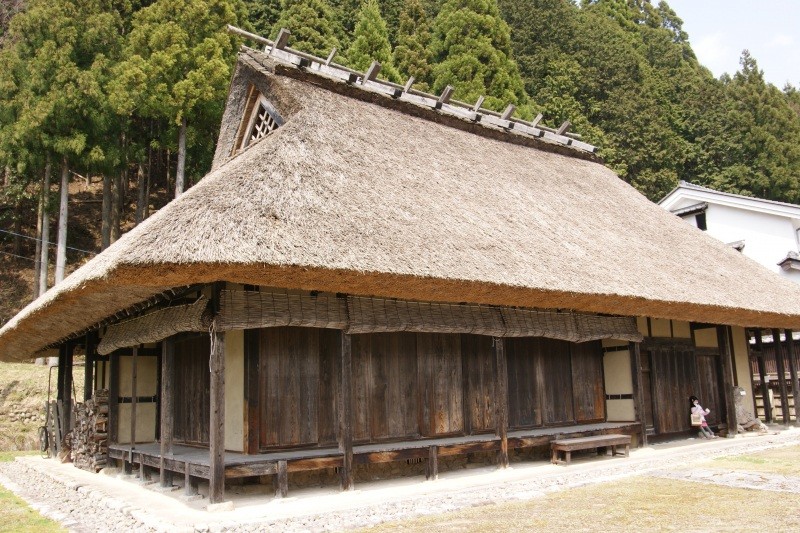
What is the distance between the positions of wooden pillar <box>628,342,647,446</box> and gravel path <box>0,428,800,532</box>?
2.23 ft

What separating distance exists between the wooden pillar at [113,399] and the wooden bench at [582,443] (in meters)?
7.56

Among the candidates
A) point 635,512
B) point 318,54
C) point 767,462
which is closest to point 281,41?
point 635,512

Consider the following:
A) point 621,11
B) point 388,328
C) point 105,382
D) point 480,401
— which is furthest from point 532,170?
point 621,11

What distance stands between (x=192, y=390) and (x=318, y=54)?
19.8 meters

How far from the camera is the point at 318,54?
1065 inches

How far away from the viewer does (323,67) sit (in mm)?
12922

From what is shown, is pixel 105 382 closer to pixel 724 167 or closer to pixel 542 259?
pixel 542 259

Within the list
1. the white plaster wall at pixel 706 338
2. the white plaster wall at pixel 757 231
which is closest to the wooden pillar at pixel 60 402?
the white plaster wall at pixel 706 338

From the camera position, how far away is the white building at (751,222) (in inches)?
946

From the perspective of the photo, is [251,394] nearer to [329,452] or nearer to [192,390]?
[329,452]

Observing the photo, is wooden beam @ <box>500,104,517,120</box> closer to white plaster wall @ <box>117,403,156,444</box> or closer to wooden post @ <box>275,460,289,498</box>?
white plaster wall @ <box>117,403,156,444</box>

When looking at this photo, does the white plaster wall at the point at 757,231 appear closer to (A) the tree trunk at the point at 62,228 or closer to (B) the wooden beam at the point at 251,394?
(B) the wooden beam at the point at 251,394

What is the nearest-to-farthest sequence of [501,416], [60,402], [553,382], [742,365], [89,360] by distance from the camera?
1. [501,416]
2. [553,382]
3. [89,360]
4. [60,402]
5. [742,365]

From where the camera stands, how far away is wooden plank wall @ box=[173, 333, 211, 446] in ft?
32.9
